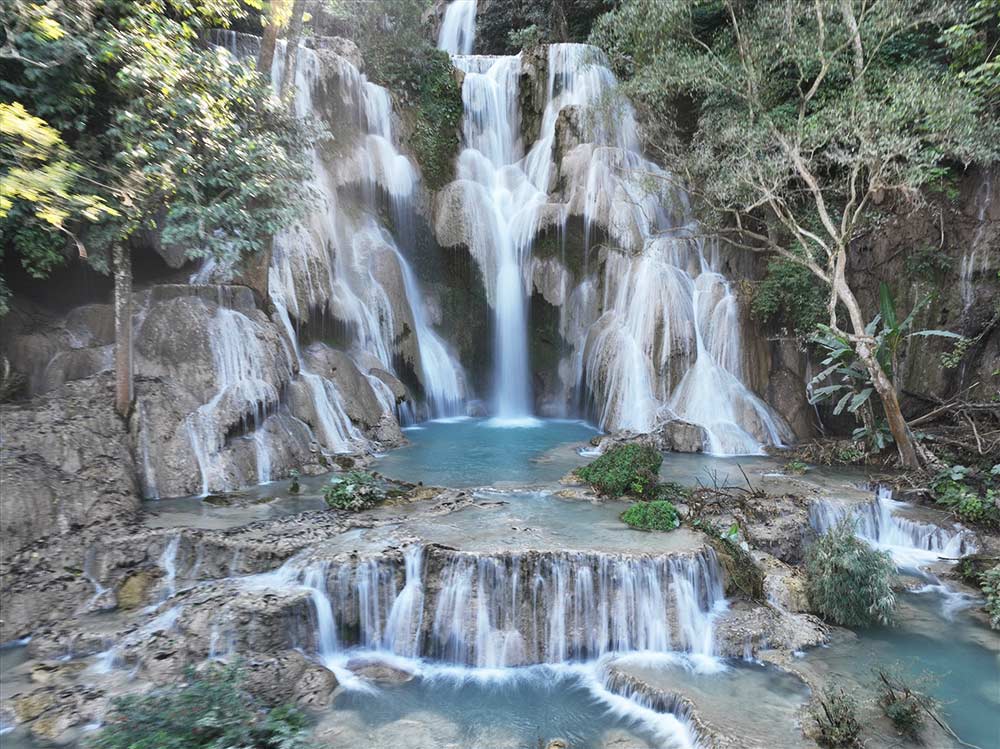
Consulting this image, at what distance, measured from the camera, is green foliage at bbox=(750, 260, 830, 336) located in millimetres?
14680

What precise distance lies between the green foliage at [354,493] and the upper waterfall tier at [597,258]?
7885mm

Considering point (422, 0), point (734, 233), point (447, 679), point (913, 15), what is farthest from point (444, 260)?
point (447, 679)

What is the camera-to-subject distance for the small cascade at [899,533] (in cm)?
946

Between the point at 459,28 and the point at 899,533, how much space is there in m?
27.2

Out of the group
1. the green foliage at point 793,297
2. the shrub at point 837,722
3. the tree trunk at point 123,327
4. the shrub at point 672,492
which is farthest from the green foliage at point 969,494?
the tree trunk at point 123,327

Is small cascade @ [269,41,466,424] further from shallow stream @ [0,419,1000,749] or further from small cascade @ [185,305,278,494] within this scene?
shallow stream @ [0,419,1000,749]

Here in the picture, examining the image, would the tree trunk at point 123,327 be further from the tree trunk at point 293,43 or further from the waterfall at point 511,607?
the tree trunk at point 293,43

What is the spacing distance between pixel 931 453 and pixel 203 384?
14.2m

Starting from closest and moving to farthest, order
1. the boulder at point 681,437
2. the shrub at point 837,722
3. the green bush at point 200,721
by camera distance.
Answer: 1. the green bush at point 200,721
2. the shrub at point 837,722
3. the boulder at point 681,437

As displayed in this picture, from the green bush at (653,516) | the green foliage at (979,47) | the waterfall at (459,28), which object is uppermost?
the waterfall at (459,28)

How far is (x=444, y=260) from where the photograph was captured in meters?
19.6

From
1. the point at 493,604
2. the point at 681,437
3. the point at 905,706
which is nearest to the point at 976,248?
the point at 681,437

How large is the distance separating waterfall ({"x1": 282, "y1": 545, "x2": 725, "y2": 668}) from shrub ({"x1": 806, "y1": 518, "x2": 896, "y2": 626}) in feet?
4.94

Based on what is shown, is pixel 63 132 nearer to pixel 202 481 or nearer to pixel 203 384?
pixel 203 384
